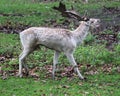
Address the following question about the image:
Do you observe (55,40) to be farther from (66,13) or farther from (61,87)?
(61,87)

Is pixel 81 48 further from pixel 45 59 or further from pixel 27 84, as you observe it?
pixel 27 84

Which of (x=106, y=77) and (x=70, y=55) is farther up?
(x=70, y=55)

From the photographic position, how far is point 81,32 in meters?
11.9

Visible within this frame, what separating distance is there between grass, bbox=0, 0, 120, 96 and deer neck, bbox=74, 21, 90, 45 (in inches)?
39.4

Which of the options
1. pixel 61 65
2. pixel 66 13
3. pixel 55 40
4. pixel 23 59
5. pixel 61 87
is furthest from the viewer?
pixel 61 65

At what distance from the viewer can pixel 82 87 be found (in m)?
11.0

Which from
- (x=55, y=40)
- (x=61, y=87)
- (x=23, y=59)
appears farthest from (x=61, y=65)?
(x=61, y=87)

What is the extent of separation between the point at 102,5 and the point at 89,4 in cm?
70

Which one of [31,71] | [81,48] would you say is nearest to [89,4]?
Answer: [81,48]

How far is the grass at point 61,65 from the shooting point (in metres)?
10.7

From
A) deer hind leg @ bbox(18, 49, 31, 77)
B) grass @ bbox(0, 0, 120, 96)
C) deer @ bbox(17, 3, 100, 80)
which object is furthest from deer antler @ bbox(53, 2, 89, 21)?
grass @ bbox(0, 0, 120, 96)

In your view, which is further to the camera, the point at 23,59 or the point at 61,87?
the point at 23,59

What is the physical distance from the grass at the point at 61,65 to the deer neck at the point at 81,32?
39.4 inches

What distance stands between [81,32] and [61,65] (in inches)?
74.4
